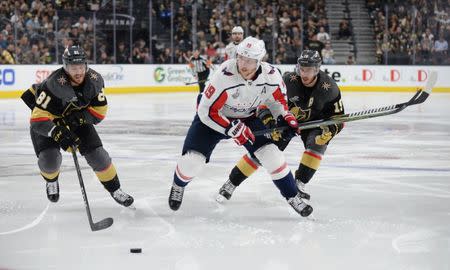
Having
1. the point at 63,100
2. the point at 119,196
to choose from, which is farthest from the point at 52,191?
the point at 63,100

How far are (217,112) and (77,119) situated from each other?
0.85m

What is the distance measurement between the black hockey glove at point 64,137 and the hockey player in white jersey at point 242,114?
618 mm

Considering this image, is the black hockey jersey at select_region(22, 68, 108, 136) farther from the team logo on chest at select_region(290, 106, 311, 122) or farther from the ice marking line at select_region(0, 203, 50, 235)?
the team logo on chest at select_region(290, 106, 311, 122)

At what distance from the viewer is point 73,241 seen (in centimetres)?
400

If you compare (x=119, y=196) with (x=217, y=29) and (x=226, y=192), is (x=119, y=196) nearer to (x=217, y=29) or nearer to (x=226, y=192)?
(x=226, y=192)

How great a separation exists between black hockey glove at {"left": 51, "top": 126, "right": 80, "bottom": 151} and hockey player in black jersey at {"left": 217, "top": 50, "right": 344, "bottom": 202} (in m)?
1.06

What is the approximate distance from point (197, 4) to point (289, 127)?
1443cm

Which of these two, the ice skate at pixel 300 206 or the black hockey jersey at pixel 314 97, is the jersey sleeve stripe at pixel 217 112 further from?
the black hockey jersey at pixel 314 97

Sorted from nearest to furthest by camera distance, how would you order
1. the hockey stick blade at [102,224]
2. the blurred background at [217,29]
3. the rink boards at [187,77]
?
the hockey stick blade at [102,224], the blurred background at [217,29], the rink boards at [187,77]

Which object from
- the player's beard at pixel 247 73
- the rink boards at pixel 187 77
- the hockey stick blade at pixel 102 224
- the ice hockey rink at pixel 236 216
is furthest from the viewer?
the rink boards at pixel 187 77

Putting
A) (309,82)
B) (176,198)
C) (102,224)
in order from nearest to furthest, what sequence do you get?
1. (102,224)
2. (176,198)
3. (309,82)

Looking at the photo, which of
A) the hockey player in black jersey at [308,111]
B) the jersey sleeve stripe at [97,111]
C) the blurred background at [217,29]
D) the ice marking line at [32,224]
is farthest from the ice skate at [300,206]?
the blurred background at [217,29]

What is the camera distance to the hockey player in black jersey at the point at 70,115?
457 centimetres

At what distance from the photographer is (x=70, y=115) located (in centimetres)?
478
